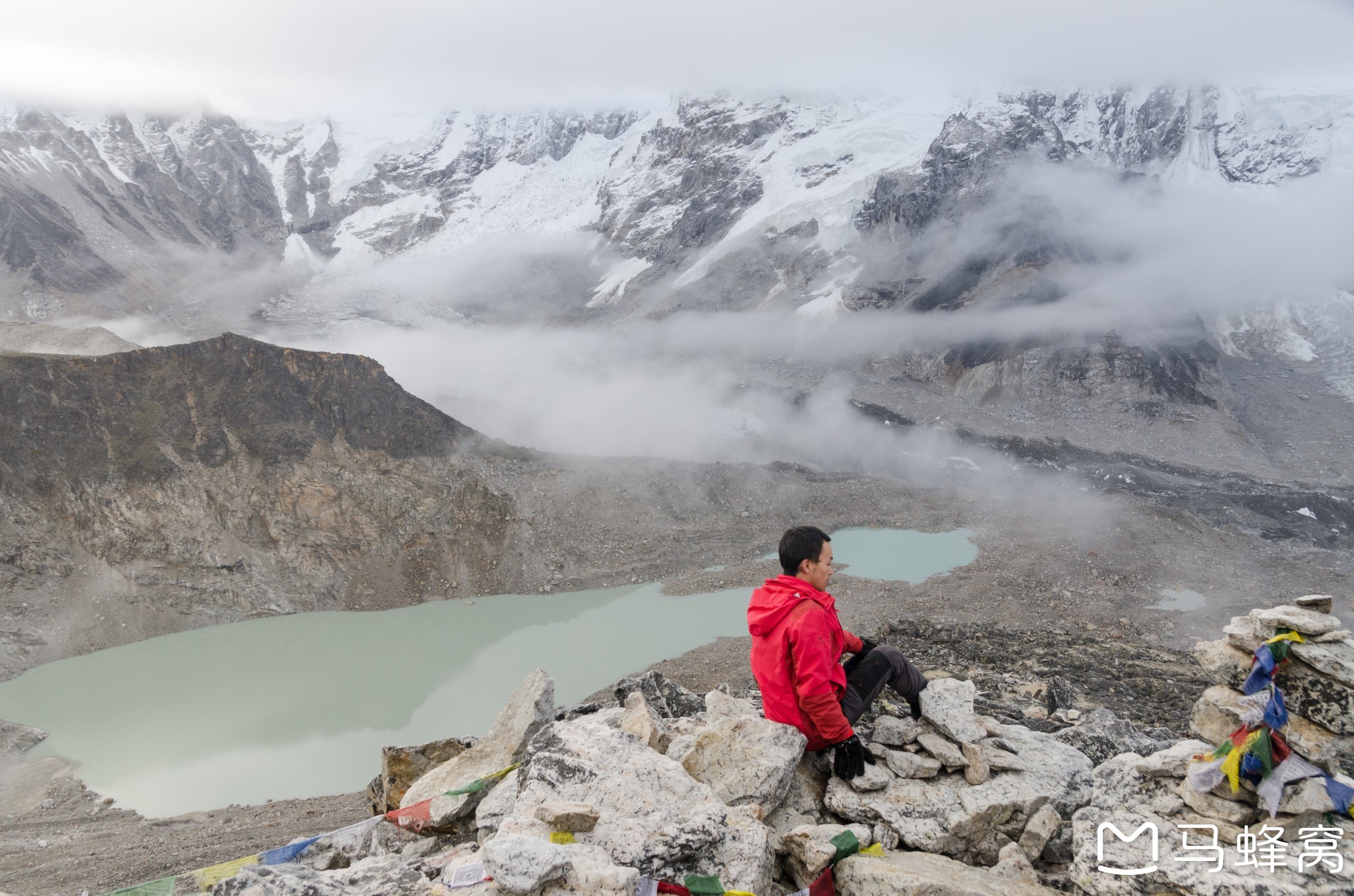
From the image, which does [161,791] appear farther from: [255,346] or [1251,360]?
[1251,360]

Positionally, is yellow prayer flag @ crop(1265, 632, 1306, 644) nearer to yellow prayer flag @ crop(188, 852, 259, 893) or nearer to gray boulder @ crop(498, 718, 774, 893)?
gray boulder @ crop(498, 718, 774, 893)

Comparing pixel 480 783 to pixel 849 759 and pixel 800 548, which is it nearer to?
pixel 849 759

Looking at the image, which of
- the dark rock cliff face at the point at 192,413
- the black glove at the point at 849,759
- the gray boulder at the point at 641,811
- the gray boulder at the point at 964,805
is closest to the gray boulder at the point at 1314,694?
the gray boulder at the point at 964,805

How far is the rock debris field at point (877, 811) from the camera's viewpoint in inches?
121

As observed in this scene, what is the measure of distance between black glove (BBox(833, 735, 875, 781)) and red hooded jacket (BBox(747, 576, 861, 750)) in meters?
0.04

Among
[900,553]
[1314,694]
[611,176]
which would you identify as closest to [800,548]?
[1314,694]

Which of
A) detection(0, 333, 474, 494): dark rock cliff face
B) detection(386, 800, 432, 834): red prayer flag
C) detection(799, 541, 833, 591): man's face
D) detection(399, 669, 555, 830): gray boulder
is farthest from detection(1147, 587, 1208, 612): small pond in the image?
detection(0, 333, 474, 494): dark rock cliff face

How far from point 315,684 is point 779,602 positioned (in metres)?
20.9

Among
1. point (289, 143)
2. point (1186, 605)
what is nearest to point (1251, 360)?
point (1186, 605)

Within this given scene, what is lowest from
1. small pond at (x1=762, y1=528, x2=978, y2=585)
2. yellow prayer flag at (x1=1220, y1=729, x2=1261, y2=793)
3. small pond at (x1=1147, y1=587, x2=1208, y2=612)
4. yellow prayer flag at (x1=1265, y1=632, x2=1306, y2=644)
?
small pond at (x1=762, y1=528, x2=978, y2=585)

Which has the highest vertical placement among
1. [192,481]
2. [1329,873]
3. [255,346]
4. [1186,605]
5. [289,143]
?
[289,143]

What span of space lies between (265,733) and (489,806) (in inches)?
669

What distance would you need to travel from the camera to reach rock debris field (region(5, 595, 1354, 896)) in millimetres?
3066

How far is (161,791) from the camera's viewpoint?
1468cm
